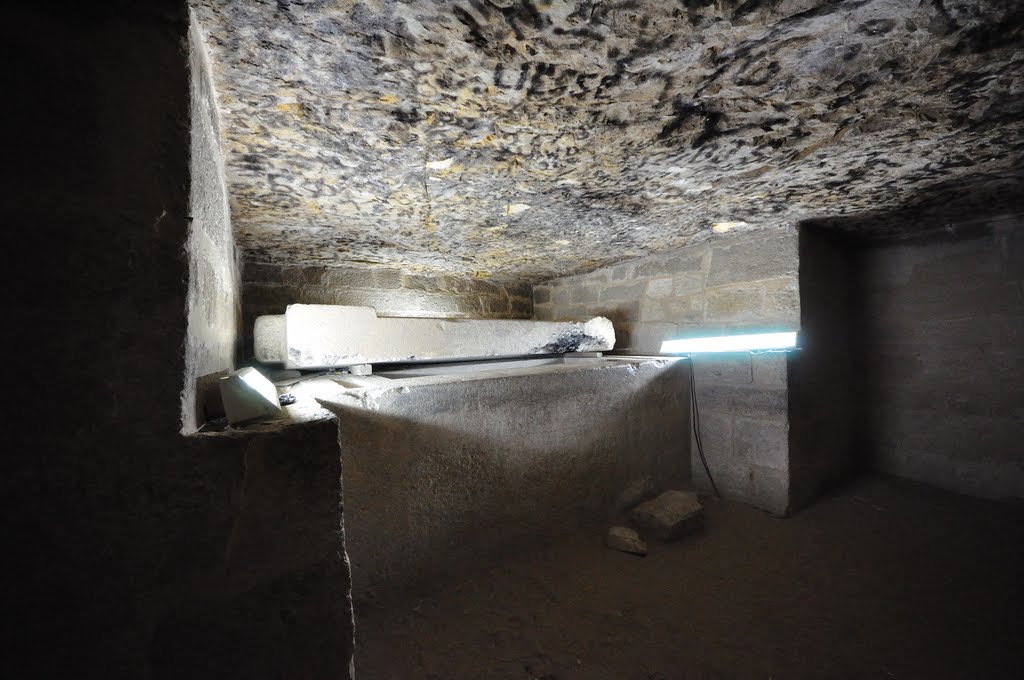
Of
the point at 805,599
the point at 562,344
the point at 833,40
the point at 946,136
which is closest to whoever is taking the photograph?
the point at 833,40

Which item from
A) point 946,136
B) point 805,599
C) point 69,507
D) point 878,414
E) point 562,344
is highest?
point 946,136

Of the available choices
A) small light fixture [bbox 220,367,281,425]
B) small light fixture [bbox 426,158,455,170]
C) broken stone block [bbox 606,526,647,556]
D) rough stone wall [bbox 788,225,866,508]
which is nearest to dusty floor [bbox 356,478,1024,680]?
broken stone block [bbox 606,526,647,556]

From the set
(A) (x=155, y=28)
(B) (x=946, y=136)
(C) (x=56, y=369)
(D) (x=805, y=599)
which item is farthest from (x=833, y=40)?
(D) (x=805, y=599)

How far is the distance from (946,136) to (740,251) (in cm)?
100

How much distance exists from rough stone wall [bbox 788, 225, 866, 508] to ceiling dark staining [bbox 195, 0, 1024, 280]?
0.50 m

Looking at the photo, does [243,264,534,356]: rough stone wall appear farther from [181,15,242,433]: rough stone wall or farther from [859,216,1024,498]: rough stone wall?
[859,216,1024,498]: rough stone wall

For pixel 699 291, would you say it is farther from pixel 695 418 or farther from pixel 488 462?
pixel 488 462

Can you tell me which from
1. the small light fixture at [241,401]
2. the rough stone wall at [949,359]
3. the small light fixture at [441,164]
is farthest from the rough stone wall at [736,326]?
the small light fixture at [241,401]

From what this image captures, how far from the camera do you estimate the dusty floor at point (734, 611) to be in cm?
115

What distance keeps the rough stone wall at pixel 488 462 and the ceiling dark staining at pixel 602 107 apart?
0.81 metres

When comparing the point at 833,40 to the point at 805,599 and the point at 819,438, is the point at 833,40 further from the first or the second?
the point at 819,438

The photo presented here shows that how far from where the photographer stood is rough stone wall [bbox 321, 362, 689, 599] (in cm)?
129

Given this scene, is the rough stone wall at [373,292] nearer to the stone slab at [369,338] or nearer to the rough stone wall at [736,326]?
the stone slab at [369,338]

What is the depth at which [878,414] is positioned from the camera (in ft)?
8.20
